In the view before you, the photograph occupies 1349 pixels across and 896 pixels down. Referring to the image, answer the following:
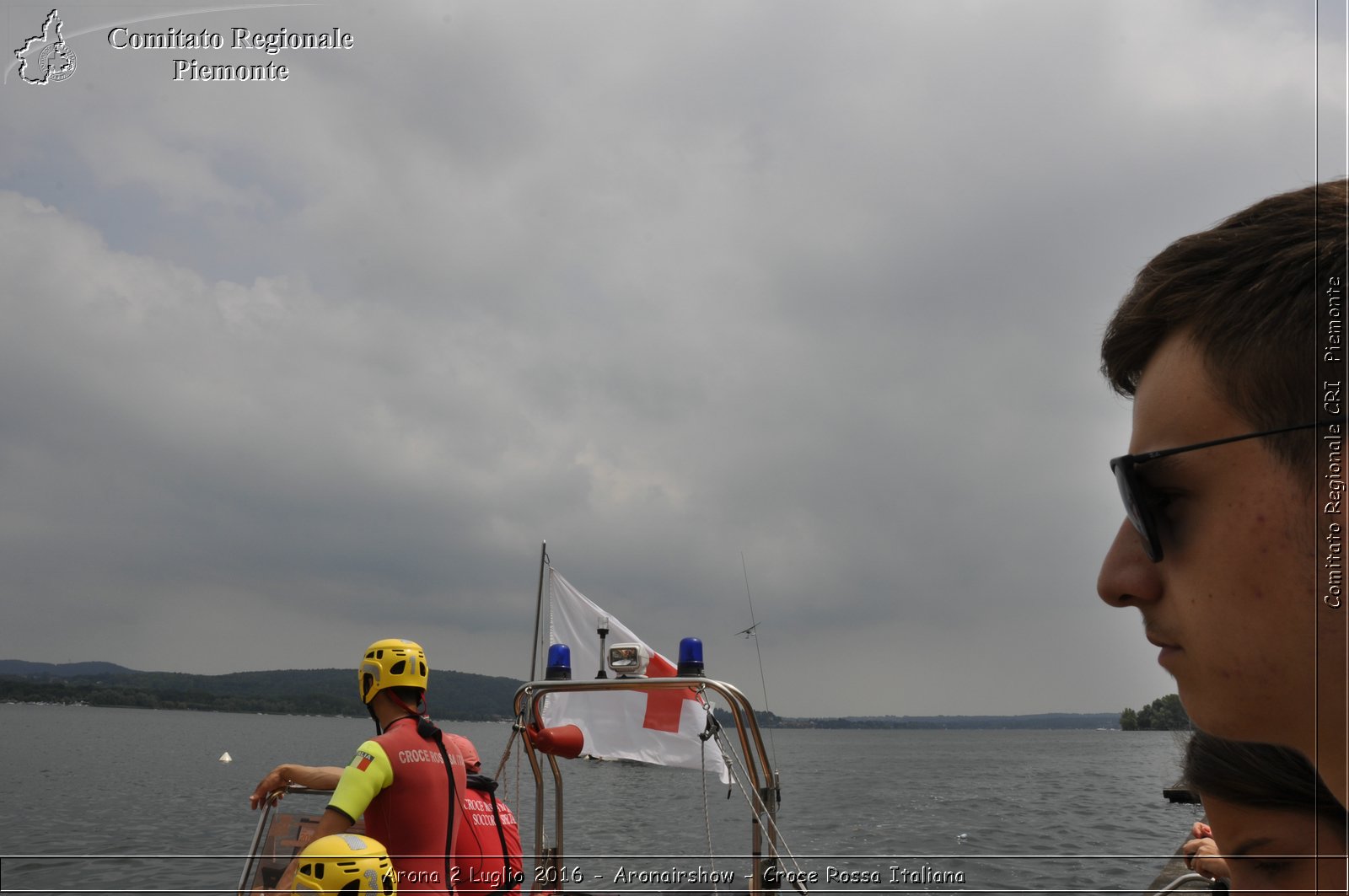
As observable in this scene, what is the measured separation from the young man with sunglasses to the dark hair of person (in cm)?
66

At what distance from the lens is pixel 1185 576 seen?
824 millimetres

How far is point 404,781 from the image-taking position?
190 inches

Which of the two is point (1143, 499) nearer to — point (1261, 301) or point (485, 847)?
point (1261, 301)

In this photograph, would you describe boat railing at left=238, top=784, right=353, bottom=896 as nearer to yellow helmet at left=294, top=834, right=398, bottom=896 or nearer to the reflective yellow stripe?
the reflective yellow stripe

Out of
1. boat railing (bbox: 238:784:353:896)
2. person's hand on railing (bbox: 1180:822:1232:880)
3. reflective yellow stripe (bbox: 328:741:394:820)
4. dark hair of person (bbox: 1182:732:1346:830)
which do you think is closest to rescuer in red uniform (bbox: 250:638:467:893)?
reflective yellow stripe (bbox: 328:741:394:820)

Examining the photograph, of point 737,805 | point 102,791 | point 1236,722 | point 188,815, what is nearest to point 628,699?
point 1236,722

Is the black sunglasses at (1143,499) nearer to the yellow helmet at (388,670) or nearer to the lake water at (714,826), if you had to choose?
the lake water at (714,826)

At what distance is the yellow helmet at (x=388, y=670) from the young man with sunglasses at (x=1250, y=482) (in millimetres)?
4876

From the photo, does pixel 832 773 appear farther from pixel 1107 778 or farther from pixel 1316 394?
pixel 1316 394

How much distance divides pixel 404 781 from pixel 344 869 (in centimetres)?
95

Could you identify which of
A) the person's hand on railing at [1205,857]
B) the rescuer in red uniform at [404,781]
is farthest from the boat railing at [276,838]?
the person's hand on railing at [1205,857]

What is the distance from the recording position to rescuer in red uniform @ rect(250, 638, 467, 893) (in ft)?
15.2

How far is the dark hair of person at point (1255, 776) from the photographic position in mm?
1401

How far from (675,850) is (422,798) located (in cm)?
1651
